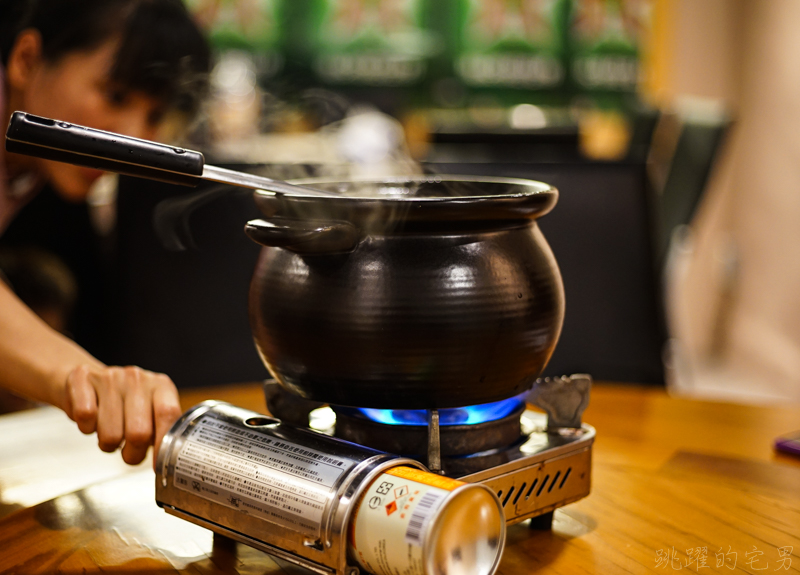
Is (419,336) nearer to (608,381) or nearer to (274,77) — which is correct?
(608,381)

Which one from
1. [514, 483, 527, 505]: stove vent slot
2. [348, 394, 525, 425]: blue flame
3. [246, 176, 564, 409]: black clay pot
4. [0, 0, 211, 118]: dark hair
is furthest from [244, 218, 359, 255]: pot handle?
[0, 0, 211, 118]: dark hair

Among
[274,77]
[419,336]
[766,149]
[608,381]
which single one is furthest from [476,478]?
[274,77]

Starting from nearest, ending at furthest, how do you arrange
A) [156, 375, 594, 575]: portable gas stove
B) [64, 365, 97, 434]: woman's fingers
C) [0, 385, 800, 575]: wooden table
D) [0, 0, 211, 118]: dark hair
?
[156, 375, 594, 575]: portable gas stove → [0, 385, 800, 575]: wooden table → [64, 365, 97, 434]: woman's fingers → [0, 0, 211, 118]: dark hair

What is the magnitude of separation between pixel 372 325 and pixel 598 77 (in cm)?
562

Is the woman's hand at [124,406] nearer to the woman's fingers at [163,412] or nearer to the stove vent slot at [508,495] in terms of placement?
the woman's fingers at [163,412]

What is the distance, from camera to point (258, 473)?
607 mm

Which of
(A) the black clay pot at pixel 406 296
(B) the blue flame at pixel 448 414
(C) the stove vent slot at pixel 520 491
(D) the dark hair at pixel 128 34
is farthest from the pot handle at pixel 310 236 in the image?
(D) the dark hair at pixel 128 34

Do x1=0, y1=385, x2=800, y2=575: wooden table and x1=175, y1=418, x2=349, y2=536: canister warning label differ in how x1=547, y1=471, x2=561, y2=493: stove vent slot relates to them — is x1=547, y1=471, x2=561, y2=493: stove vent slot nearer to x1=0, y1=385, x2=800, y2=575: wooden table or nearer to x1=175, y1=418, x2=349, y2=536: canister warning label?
x1=0, y1=385, x2=800, y2=575: wooden table

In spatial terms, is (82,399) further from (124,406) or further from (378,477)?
(378,477)

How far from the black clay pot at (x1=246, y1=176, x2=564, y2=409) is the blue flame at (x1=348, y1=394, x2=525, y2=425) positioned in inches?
1.4

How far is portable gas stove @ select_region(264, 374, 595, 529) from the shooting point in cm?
66

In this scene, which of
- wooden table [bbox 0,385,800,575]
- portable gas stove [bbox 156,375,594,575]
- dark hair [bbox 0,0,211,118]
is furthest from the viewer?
dark hair [bbox 0,0,211,118]

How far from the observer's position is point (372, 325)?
24.4 inches

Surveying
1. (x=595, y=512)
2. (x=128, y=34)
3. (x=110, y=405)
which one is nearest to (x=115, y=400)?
(x=110, y=405)
